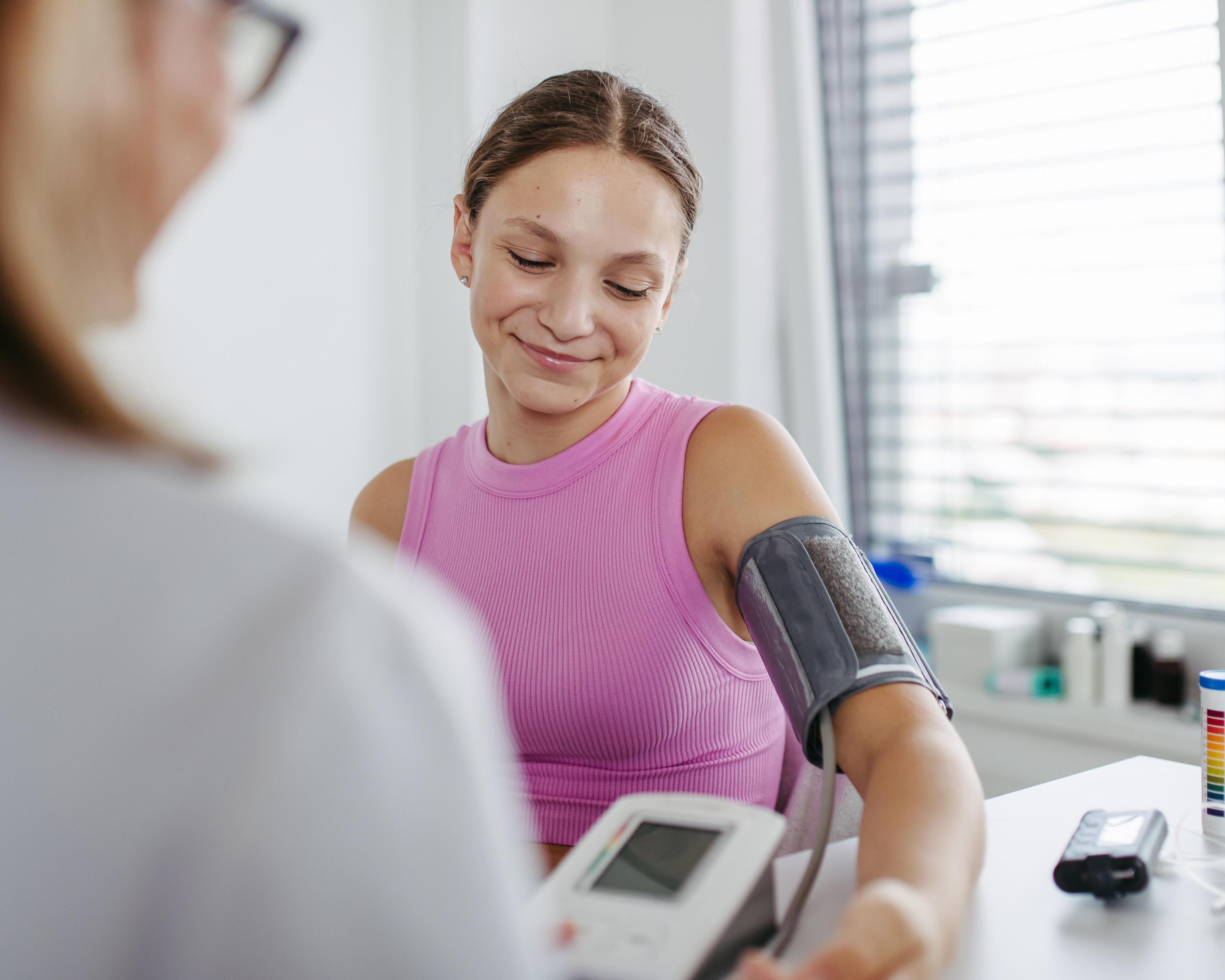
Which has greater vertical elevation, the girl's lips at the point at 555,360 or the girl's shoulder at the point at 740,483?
the girl's lips at the point at 555,360

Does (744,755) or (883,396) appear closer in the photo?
(744,755)

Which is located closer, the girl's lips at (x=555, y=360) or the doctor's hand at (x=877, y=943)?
the doctor's hand at (x=877, y=943)

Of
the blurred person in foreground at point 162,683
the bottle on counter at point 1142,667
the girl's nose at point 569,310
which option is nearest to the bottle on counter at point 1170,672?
the bottle on counter at point 1142,667

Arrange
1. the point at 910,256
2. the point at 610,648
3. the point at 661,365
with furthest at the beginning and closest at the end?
the point at 661,365 < the point at 910,256 < the point at 610,648

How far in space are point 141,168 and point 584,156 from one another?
872mm

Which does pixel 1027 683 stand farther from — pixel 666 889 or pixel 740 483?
pixel 666 889

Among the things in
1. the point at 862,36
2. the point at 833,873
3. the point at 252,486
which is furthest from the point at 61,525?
the point at 862,36

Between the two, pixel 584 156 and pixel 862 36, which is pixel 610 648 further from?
pixel 862 36

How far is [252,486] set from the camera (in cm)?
37

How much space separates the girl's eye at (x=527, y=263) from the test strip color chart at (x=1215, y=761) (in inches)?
31.4

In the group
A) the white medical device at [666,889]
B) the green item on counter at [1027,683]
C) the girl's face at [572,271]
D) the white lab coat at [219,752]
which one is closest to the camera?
the white lab coat at [219,752]

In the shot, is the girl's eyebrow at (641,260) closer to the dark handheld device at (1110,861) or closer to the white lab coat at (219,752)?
the dark handheld device at (1110,861)

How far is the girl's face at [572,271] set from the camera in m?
1.15

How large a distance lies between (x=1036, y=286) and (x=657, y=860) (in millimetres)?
1777
